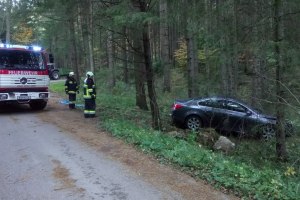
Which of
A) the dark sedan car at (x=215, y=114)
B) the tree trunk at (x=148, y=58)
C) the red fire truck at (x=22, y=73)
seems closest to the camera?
the tree trunk at (x=148, y=58)

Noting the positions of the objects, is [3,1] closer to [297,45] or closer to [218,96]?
[218,96]

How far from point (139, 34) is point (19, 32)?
1940 inches

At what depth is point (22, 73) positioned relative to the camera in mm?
15266

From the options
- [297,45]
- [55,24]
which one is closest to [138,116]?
[297,45]

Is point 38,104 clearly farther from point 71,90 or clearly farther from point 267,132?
point 267,132

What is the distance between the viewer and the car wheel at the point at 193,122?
15.0 metres

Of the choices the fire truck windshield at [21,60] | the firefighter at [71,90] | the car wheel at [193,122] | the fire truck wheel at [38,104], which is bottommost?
the car wheel at [193,122]

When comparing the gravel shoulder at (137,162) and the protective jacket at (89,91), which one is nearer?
the gravel shoulder at (137,162)

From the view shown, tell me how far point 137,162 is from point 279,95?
13.5ft

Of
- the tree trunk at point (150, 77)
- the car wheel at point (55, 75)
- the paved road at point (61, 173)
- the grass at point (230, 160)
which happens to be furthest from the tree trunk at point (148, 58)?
the car wheel at point (55, 75)

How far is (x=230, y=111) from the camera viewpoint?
556 inches

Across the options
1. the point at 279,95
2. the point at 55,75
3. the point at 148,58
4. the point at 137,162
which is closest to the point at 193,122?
the point at 148,58

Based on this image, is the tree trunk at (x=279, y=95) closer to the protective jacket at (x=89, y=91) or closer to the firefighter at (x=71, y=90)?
the protective jacket at (x=89, y=91)

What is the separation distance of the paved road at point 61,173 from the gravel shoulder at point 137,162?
21 centimetres
